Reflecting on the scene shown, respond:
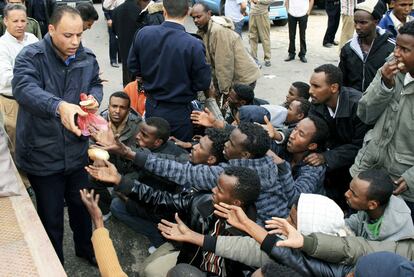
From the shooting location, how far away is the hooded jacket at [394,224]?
272cm

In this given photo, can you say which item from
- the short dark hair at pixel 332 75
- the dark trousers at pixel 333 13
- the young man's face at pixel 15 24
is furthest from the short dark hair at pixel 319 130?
the dark trousers at pixel 333 13

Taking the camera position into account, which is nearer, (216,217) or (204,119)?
(216,217)

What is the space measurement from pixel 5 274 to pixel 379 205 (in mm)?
2067

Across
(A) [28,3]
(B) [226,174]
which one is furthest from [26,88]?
(A) [28,3]

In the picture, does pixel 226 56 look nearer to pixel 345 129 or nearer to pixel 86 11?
pixel 86 11

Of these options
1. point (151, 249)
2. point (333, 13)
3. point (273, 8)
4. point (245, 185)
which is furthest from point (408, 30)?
point (273, 8)

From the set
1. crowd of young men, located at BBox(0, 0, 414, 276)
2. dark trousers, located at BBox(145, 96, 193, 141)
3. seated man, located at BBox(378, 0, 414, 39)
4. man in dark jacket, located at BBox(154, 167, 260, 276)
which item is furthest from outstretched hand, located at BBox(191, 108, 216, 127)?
seated man, located at BBox(378, 0, 414, 39)

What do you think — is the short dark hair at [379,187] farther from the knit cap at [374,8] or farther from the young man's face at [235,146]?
the knit cap at [374,8]

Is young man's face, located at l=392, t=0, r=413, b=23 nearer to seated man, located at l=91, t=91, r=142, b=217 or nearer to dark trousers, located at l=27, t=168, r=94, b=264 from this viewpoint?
seated man, located at l=91, t=91, r=142, b=217

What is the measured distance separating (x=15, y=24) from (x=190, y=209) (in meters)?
2.51

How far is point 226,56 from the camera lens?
17.6ft

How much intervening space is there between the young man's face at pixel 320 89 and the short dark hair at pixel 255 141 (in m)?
0.77

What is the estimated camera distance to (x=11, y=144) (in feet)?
13.0

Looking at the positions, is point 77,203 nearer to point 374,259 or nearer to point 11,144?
point 11,144
